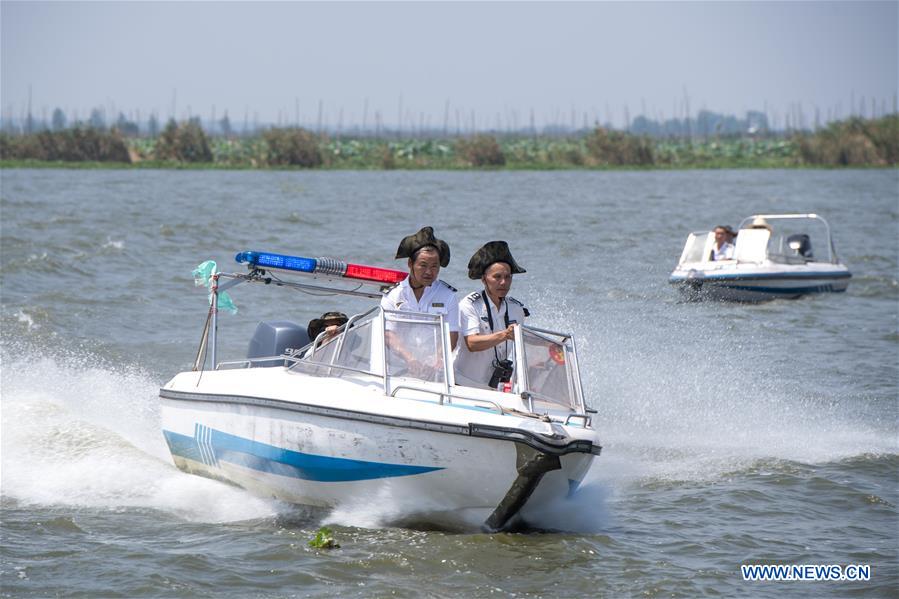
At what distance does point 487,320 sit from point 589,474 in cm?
237

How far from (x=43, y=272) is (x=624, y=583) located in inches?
638

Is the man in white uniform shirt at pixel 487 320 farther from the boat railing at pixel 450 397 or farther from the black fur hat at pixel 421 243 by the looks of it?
the boat railing at pixel 450 397

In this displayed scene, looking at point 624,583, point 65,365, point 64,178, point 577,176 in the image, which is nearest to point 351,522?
point 624,583

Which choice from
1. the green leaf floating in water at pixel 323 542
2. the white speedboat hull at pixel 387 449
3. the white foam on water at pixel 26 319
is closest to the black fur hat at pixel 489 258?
the white speedboat hull at pixel 387 449

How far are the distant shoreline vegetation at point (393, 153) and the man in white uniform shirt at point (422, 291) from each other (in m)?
66.1

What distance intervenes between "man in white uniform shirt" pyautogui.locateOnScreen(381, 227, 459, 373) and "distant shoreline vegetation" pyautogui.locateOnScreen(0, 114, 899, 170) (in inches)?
2603

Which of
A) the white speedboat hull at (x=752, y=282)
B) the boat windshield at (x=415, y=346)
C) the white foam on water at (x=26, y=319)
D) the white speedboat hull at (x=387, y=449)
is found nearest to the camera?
the white speedboat hull at (x=387, y=449)

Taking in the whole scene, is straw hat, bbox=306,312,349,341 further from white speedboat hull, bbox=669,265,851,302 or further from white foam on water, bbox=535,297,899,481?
white speedboat hull, bbox=669,265,851,302

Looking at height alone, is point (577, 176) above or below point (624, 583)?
above

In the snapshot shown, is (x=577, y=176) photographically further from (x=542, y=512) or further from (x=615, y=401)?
(x=542, y=512)

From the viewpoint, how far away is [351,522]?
840 centimetres

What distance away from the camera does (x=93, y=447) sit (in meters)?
10.9

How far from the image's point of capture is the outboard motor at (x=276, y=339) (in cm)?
969

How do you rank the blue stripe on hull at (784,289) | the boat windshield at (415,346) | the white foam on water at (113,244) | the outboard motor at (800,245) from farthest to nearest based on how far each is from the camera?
the white foam on water at (113,244) → the outboard motor at (800,245) → the blue stripe on hull at (784,289) → the boat windshield at (415,346)
